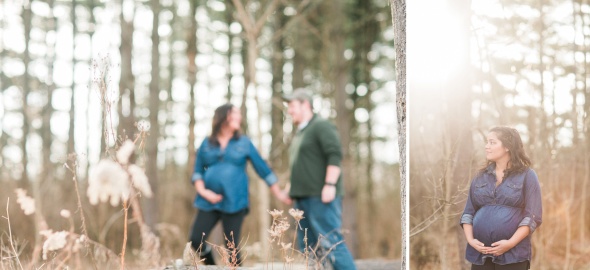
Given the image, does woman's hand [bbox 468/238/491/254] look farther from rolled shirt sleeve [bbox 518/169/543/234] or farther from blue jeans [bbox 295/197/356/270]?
blue jeans [bbox 295/197/356/270]

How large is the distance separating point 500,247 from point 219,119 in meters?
2.97

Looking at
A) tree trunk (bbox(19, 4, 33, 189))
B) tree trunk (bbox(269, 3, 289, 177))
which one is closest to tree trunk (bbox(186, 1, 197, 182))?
tree trunk (bbox(269, 3, 289, 177))

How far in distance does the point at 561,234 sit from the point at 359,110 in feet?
29.8

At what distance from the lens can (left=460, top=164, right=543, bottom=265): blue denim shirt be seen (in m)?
3.96

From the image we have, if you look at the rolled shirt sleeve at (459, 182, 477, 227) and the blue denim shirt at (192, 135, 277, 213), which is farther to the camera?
the blue denim shirt at (192, 135, 277, 213)

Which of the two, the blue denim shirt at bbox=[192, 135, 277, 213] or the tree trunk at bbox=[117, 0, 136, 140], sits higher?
the tree trunk at bbox=[117, 0, 136, 140]

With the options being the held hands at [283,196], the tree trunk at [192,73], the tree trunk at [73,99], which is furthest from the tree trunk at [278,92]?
the held hands at [283,196]

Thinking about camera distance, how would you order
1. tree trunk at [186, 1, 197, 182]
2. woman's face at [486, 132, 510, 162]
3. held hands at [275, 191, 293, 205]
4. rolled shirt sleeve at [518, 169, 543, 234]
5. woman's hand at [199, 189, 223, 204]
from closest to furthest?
rolled shirt sleeve at [518, 169, 543, 234]
woman's face at [486, 132, 510, 162]
woman's hand at [199, 189, 223, 204]
held hands at [275, 191, 293, 205]
tree trunk at [186, 1, 197, 182]

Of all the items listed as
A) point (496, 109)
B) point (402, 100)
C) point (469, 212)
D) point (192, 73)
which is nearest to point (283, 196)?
point (402, 100)

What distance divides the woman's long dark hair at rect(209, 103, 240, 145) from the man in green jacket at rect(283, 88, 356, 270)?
1.77ft

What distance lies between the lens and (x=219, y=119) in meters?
6.14

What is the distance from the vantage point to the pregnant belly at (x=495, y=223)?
3984mm

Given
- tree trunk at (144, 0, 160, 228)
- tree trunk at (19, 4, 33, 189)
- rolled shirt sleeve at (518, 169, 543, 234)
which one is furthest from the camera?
tree trunk at (19, 4, 33, 189)

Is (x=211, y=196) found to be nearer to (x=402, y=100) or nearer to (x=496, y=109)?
(x=402, y=100)
